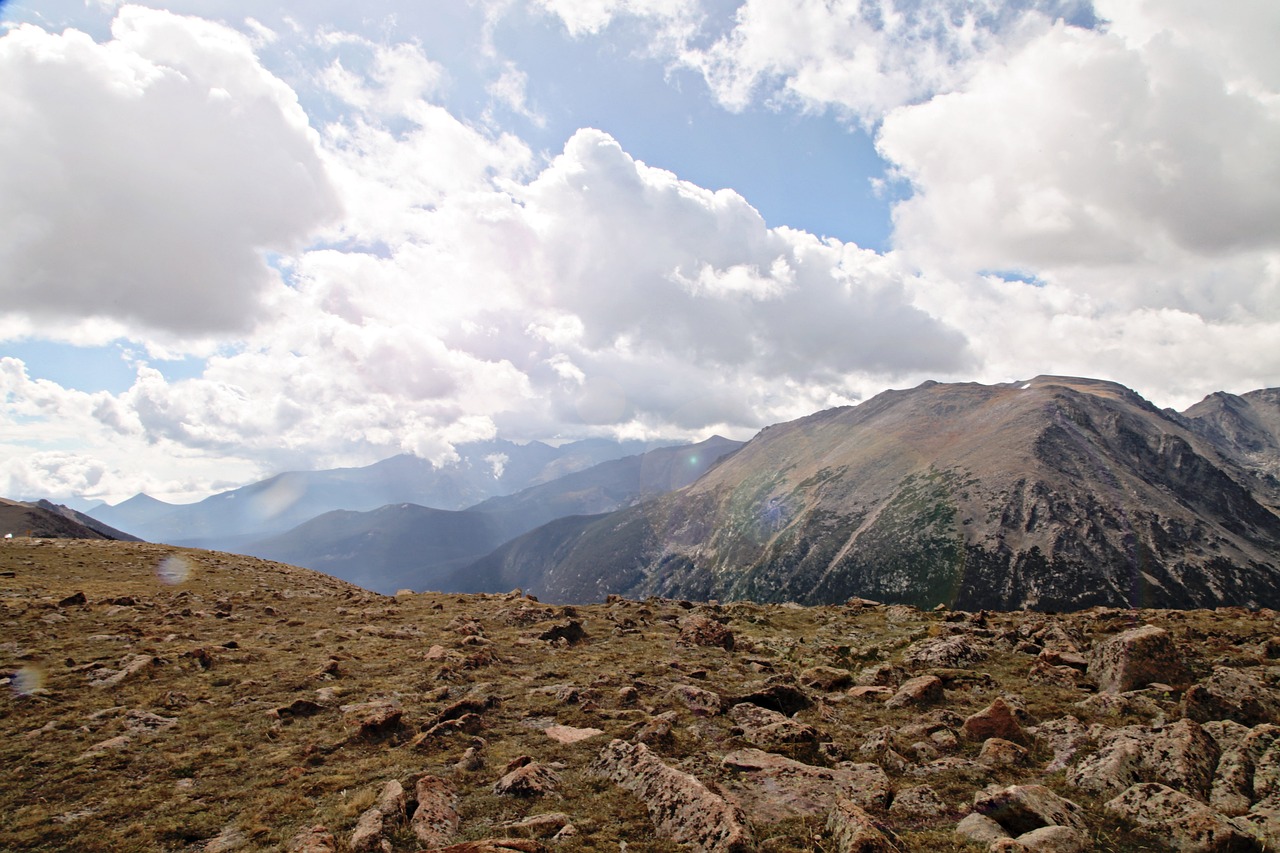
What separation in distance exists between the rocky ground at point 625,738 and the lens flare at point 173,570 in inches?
615

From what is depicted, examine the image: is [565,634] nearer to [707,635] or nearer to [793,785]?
[707,635]

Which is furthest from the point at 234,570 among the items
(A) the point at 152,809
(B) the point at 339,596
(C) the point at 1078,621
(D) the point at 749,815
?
(C) the point at 1078,621

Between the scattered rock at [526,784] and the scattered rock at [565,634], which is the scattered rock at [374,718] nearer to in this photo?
the scattered rock at [526,784]

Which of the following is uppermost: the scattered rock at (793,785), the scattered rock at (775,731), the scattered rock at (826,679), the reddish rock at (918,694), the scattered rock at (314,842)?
the scattered rock at (314,842)

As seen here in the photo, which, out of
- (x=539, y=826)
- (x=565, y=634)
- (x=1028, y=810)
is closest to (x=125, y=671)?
(x=565, y=634)

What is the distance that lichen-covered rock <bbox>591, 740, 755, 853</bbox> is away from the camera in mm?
11297

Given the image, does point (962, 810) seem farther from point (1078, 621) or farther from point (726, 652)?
point (1078, 621)

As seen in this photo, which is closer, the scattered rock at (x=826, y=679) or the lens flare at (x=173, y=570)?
the scattered rock at (x=826, y=679)

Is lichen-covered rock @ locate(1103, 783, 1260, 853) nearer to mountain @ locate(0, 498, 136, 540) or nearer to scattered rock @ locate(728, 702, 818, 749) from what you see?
scattered rock @ locate(728, 702, 818, 749)

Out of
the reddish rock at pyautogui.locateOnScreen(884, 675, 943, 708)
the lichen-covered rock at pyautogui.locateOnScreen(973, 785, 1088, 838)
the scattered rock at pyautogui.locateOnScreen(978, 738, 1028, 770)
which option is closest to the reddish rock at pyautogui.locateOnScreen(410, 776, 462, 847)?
the lichen-covered rock at pyautogui.locateOnScreen(973, 785, 1088, 838)

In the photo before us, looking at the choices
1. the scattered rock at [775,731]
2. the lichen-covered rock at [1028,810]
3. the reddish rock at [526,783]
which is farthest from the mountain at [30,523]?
the lichen-covered rock at [1028,810]

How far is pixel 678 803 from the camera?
12617mm

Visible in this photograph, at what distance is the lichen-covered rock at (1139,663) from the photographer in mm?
21531

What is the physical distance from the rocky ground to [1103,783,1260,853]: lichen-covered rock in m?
0.05
